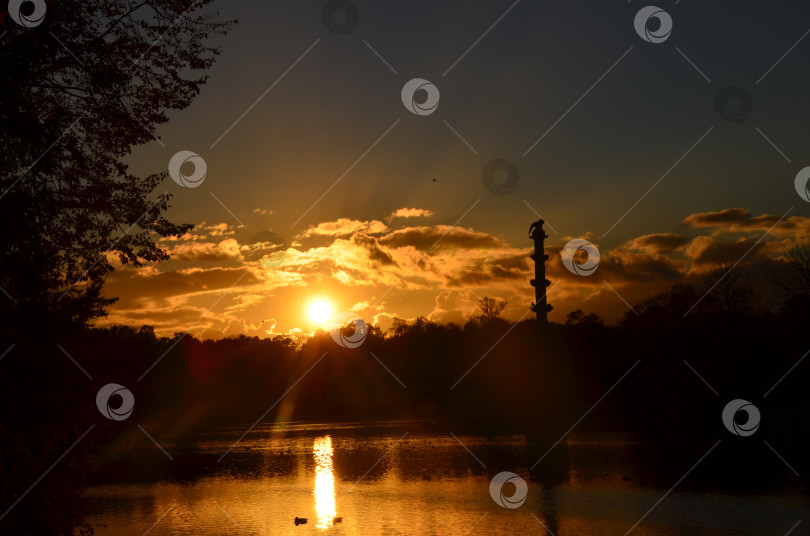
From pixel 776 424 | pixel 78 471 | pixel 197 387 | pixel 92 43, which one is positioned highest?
pixel 197 387

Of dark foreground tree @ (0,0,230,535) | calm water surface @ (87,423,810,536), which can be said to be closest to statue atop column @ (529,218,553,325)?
calm water surface @ (87,423,810,536)

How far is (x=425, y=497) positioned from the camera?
2598 cm

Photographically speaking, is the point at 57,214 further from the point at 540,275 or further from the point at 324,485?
the point at 540,275

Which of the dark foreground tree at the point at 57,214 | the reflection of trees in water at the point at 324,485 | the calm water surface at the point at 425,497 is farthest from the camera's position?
the reflection of trees in water at the point at 324,485

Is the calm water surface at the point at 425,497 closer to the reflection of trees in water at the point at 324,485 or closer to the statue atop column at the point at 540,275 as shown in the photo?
the reflection of trees in water at the point at 324,485

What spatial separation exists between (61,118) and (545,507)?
665 inches

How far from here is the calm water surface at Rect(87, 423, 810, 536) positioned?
20594 mm

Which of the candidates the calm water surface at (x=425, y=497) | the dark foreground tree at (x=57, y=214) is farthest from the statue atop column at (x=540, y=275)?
the dark foreground tree at (x=57, y=214)

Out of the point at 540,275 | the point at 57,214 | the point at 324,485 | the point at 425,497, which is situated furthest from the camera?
the point at 540,275

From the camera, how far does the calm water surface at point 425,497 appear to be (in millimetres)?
20594

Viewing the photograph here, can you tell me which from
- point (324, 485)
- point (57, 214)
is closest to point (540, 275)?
point (324, 485)

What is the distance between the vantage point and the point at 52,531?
13.5 m

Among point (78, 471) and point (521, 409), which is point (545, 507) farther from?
point (521, 409)

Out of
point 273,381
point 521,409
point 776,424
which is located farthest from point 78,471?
point 273,381
